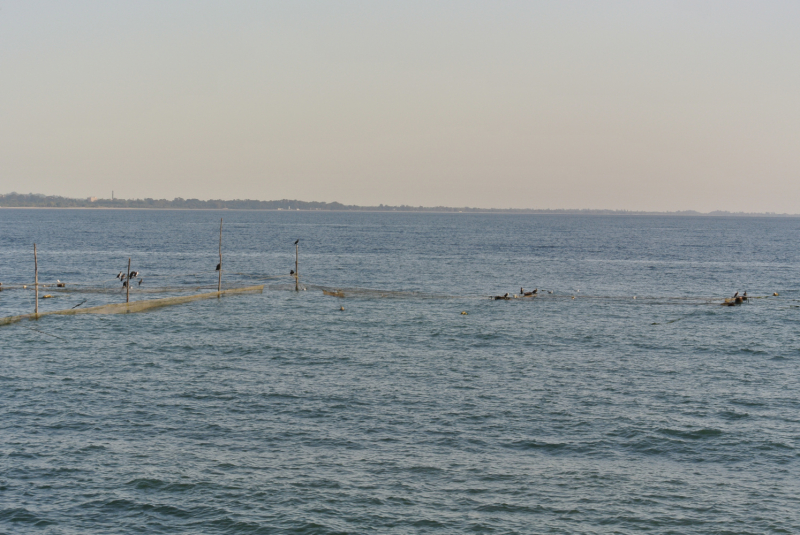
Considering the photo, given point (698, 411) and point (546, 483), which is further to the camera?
point (698, 411)

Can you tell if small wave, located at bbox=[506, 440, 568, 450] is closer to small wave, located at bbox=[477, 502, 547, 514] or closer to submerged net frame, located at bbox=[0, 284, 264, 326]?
small wave, located at bbox=[477, 502, 547, 514]

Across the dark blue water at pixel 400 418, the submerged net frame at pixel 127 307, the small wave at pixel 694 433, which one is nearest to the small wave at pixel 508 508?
the dark blue water at pixel 400 418

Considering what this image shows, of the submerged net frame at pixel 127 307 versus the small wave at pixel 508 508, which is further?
the submerged net frame at pixel 127 307

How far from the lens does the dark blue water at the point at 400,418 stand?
2380 centimetres

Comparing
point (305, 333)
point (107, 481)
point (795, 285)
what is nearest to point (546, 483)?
point (107, 481)

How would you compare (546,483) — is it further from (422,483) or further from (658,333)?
(658,333)

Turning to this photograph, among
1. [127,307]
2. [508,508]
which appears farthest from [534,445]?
[127,307]

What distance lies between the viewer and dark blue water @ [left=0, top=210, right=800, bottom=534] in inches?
937

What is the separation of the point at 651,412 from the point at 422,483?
46.9 ft

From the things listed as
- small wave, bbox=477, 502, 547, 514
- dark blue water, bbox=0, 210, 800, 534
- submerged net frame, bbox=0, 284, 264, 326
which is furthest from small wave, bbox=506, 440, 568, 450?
submerged net frame, bbox=0, 284, 264, 326

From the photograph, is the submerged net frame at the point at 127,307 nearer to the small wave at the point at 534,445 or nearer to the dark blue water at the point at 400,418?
the dark blue water at the point at 400,418

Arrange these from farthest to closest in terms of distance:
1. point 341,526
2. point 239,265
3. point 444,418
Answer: point 239,265 < point 444,418 < point 341,526

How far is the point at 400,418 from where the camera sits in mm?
32719

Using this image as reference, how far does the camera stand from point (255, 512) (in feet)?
77.1
